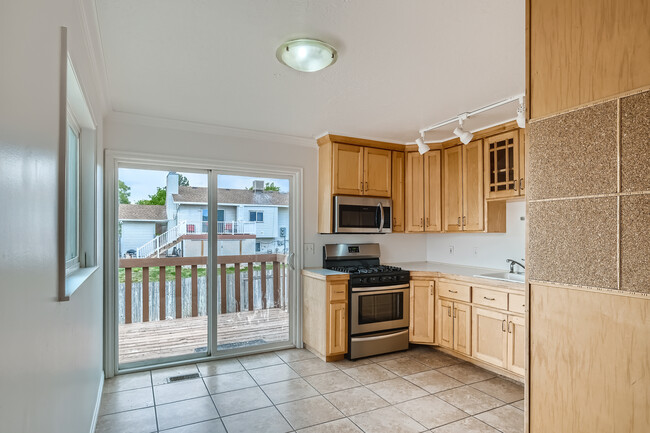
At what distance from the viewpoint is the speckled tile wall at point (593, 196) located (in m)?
1.31

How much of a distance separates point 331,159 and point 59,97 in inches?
119

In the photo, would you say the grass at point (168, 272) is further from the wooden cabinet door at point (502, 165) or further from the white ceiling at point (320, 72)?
the wooden cabinet door at point (502, 165)

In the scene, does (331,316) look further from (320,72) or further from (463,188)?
(320,72)

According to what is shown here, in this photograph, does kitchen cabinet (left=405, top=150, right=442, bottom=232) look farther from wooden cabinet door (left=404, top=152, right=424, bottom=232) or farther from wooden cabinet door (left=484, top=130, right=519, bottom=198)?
wooden cabinet door (left=484, top=130, right=519, bottom=198)

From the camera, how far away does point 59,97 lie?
140 cm

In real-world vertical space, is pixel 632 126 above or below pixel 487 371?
above

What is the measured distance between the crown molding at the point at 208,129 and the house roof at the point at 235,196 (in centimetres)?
58

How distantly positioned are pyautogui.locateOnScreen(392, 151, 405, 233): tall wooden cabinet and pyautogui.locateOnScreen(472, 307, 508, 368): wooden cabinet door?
136cm

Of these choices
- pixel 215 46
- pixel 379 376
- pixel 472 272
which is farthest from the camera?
pixel 472 272

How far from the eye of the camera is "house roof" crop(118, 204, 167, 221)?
3.64 meters

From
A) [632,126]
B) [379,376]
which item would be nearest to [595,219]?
[632,126]

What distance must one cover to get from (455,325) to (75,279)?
3.35 meters

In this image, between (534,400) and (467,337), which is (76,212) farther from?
(467,337)

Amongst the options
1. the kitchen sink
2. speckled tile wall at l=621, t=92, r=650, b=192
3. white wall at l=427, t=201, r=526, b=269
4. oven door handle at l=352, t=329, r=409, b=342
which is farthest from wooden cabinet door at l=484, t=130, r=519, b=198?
speckled tile wall at l=621, t=92, r=650, b=192
